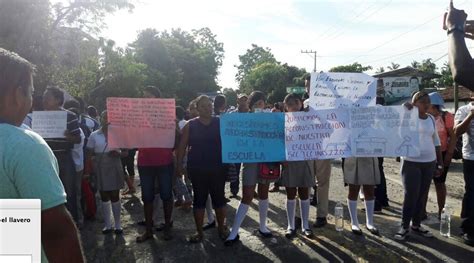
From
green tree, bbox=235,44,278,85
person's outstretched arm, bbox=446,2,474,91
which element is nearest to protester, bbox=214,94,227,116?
person's outstretched arm, bbox=446,2,474,91

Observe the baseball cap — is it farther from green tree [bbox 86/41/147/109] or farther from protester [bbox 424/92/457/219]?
green tree [bbox 86/41/147/109]

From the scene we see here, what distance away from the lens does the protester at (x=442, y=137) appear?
20.6 feet

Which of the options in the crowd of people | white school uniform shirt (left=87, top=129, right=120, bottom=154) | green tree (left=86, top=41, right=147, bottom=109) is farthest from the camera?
green tree (left=86, top=41, right=147, bottom=109)

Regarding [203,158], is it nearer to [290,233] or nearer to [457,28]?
[290,233]

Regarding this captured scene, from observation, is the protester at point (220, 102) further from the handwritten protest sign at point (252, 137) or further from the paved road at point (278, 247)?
the paved road at point (278, 247)

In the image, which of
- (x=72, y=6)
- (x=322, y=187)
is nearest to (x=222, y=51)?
(x=72, y=6)

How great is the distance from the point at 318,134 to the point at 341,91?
67cm

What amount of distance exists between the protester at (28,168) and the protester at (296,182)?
434 centimetres

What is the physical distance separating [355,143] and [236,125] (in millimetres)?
1679

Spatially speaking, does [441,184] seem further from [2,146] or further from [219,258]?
[2,146]

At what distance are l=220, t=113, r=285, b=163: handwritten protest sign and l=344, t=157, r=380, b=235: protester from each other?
1145 millimetres

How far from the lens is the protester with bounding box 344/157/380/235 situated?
5.92m

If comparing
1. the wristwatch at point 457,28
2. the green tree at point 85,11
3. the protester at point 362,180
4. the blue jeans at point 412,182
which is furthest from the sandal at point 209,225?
the green tree at point 85,11

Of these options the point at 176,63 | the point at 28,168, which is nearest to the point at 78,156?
the point at 28,168
